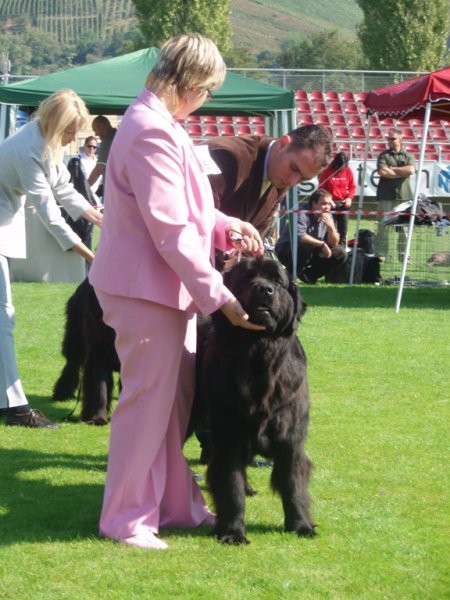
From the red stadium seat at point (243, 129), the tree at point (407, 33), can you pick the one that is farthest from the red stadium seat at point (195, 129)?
the tree at point (407, 33)

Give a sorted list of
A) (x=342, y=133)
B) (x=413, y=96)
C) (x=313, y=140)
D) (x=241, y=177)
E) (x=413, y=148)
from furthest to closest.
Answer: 1. (x=342, y=133)
2. (x=413, y=148)
3. (x=413, y=96)
4. (x=241, y=177)
5. (x=313, y=140)

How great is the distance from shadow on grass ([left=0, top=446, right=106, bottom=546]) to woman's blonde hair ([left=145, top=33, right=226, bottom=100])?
1.83m

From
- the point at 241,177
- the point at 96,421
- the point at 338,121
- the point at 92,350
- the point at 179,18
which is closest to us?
the point at 241,177

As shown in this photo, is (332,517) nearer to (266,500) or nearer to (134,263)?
(266,500)

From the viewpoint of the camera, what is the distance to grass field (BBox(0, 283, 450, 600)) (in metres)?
3.56

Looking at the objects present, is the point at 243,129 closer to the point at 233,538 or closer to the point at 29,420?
the point at 29,420

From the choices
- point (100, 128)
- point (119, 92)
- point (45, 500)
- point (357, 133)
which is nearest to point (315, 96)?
point (357, 133)

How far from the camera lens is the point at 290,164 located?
454cm

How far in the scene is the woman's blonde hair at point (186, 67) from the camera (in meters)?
3.64

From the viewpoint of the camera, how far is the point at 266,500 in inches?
183

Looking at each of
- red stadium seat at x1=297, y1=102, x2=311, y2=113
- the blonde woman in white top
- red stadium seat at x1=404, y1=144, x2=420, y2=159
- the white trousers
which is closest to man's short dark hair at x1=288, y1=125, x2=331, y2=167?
the blonde woman in white top

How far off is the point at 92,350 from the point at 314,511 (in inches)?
80.2

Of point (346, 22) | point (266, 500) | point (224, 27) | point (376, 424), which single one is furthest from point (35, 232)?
point (346, 22)

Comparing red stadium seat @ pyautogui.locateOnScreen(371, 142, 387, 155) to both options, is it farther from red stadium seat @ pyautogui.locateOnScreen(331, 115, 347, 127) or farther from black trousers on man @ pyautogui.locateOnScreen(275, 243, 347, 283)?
black trousers on man @ pyautogui.locateOnScreen(275, 243, 347, 283)
